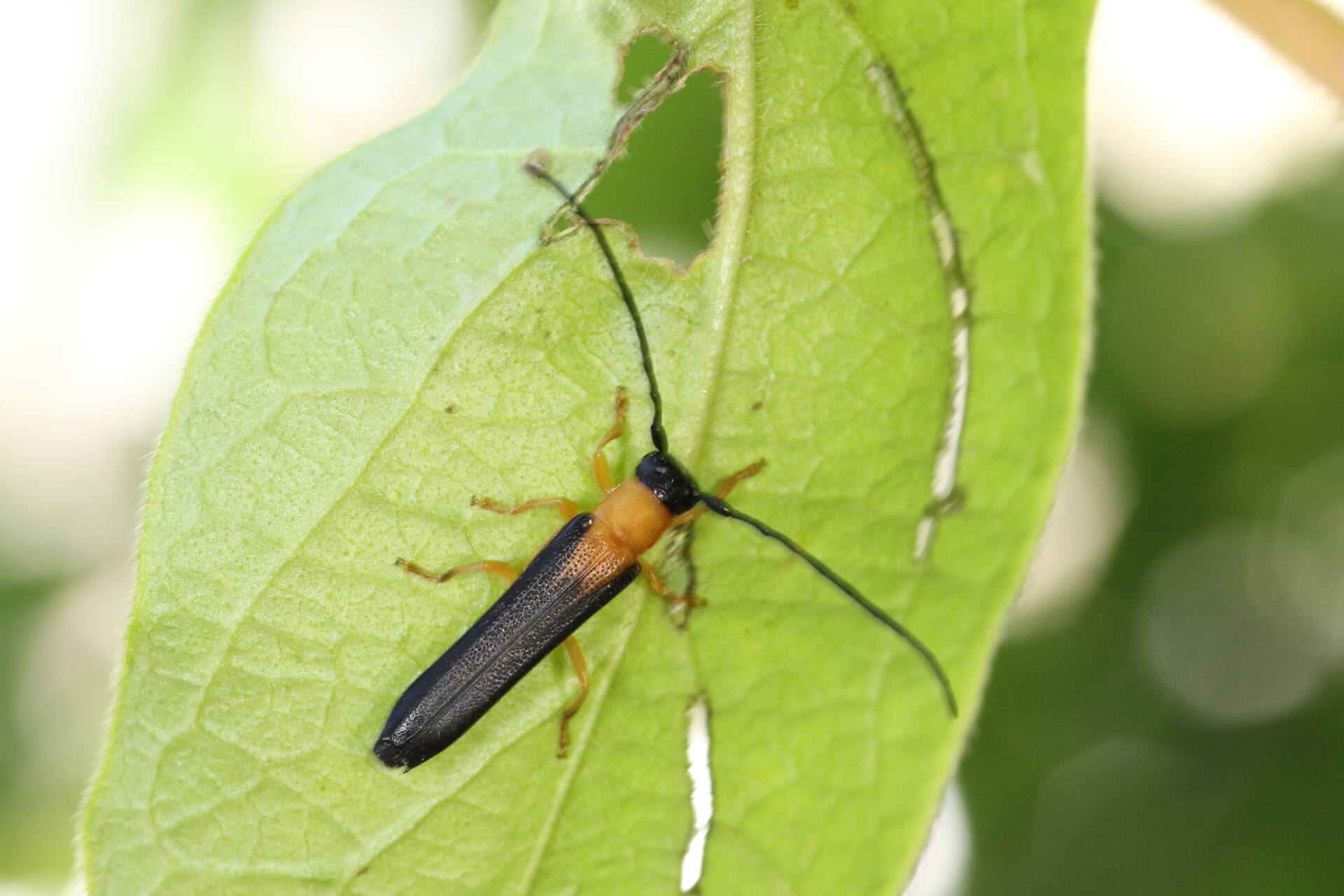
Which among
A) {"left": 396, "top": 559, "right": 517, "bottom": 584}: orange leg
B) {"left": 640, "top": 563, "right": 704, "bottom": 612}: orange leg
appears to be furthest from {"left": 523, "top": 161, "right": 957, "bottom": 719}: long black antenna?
{"left": 396, "top": 559, "right": 517, "bottom": 584}: orange leg

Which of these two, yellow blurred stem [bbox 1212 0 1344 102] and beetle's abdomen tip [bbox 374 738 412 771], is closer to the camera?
yellow blurred stem [bbox 1212 0 1344 102]

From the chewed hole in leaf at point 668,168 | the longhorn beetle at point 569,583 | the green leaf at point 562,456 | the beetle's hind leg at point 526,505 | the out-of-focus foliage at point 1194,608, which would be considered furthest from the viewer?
the out-of-focus foliage at point 1194,608

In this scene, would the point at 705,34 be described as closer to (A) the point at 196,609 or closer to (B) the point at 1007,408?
(B) the point at 1007,408

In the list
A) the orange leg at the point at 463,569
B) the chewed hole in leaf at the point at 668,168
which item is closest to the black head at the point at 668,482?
the orange leg at the point at 463,569

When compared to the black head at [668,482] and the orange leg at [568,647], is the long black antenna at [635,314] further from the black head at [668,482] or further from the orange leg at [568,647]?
the orange leg at [568,647]

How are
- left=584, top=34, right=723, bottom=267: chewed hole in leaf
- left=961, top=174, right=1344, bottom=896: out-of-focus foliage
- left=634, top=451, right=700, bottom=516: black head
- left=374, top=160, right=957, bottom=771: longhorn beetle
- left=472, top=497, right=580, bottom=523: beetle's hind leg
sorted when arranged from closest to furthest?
left=584, top=34, right=723, bottom=267: chewed hole in leaf → left=374, top=160, right=957, bottom=771: longhorn beetle → left=472, top=497, right=580, bottom=523: beetle's hind leg → left=634, top=451, right=700, bottom=516: black head → left=961, top=174, right=1344, bottom=896: out-of-focus foliage

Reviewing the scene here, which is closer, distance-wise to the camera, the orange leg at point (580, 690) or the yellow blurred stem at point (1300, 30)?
the yellow blurred stem at point (1300, 30)

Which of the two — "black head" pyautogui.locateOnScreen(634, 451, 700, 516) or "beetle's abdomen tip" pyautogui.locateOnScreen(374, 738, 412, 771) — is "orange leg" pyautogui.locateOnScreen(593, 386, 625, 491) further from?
"beetle's abdomen tip" pyautogui.locateOnScreen(374, 738, 412, 771)
